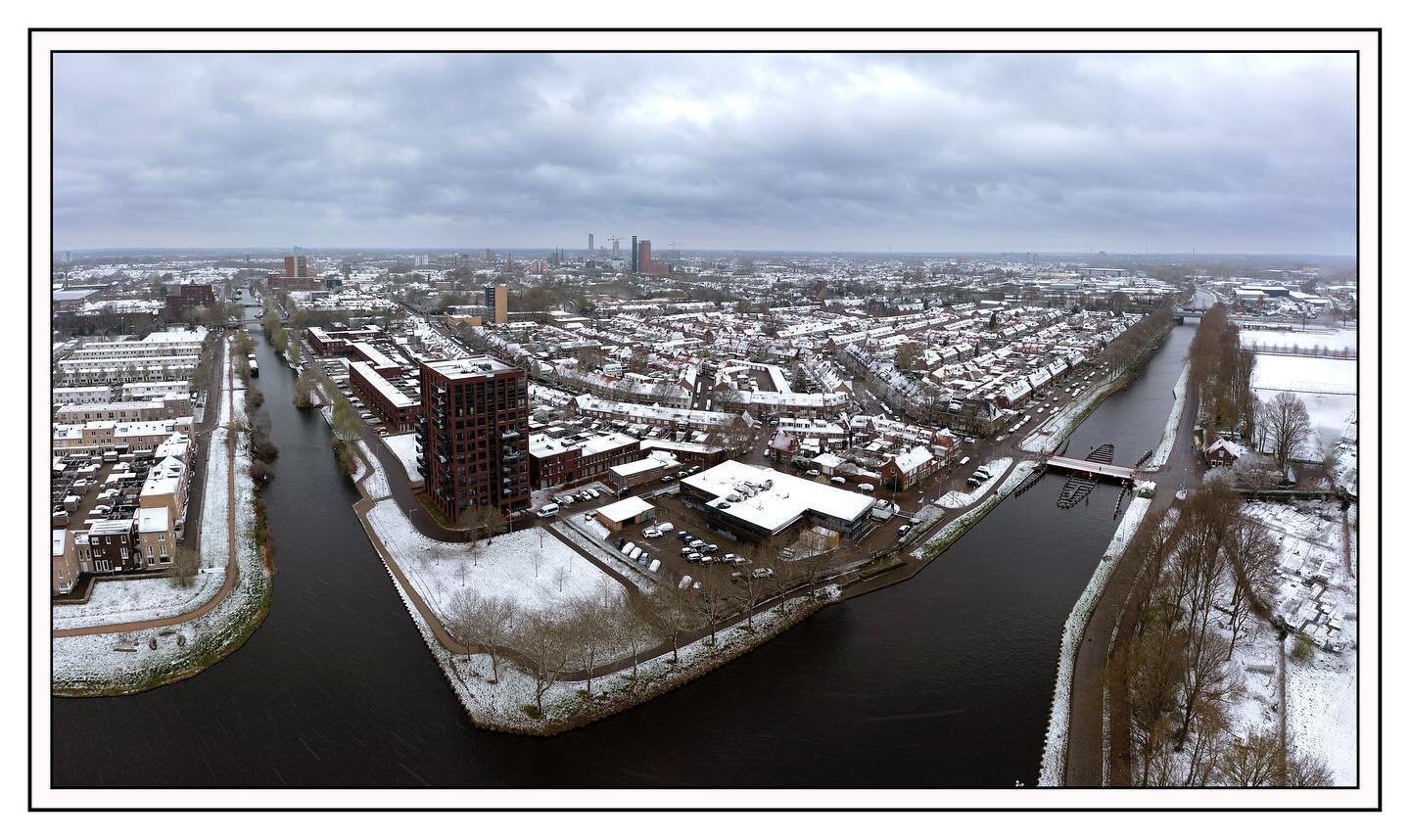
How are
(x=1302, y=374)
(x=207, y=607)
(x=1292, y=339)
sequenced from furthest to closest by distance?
(x=1292, y=339), (x=1302, y=374), (x=207, y=607)

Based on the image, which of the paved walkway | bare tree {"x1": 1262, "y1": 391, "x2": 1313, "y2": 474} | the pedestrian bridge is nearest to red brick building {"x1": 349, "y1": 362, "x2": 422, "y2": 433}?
the paved walkway

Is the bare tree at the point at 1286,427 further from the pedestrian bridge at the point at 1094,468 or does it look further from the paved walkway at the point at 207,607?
the paved walkway at the point at 207,607

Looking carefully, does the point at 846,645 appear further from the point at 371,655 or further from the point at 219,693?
the point at 219,693

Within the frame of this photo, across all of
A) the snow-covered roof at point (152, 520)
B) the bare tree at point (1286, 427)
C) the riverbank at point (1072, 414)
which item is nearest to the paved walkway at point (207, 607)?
the snow-covered roof at point (152, 520)

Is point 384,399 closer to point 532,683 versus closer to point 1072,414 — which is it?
point 532,683

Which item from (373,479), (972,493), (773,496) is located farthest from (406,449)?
(972,493)

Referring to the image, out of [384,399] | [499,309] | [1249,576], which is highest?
[499,309]

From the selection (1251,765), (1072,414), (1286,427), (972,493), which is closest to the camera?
(1251,765)

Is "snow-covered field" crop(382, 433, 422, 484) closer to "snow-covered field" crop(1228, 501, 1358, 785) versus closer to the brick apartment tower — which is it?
the brick apartment tower
